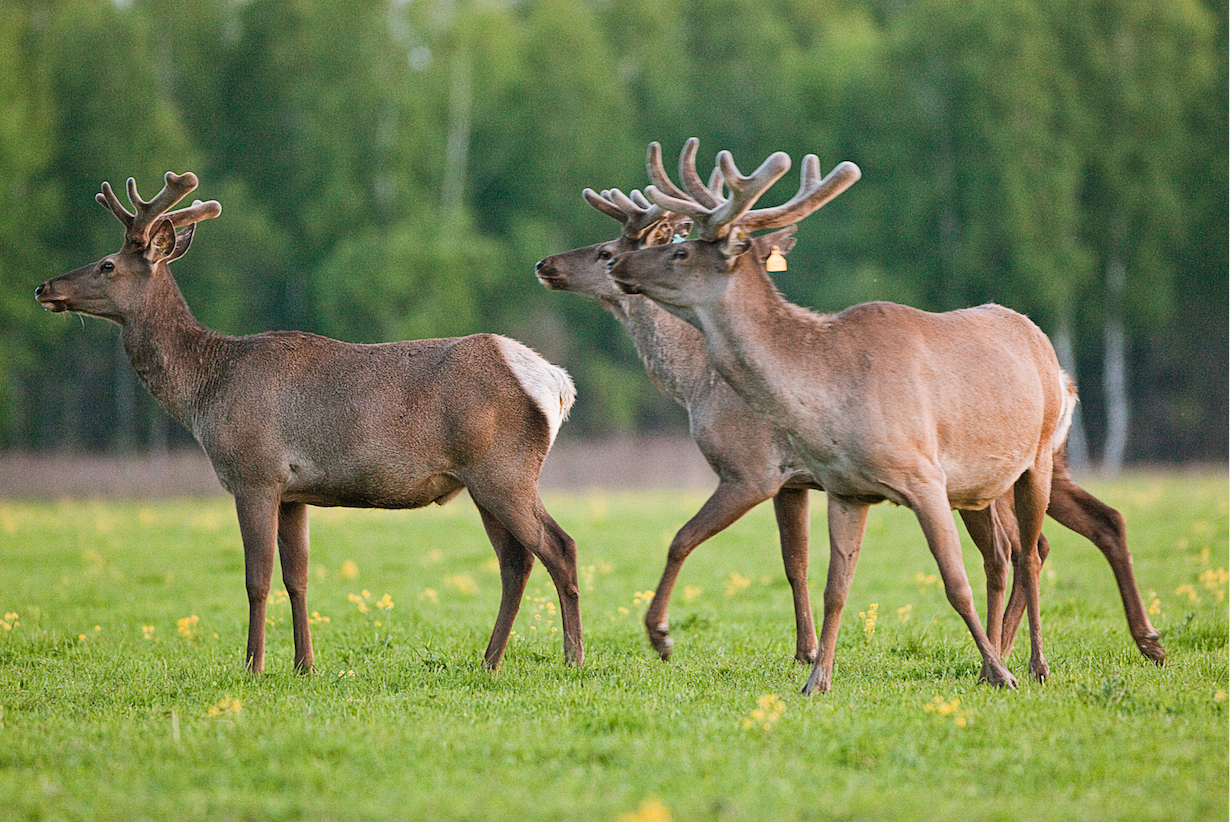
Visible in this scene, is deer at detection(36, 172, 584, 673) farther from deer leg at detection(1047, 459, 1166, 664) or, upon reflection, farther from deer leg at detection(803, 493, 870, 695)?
deer leg at detection(1047, 459, 1166, 664)

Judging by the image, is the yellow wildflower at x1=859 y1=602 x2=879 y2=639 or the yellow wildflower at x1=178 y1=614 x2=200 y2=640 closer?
the yellow wildflower at x1=859 y1=602 x2=879 y2=639

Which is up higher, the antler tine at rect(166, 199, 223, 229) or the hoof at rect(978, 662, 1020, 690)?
the antler tine at rect(166, 199, 223, 229)

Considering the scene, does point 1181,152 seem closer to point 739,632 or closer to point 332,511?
point 332,511

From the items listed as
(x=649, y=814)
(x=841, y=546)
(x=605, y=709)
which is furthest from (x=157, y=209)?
(x=649, y=814)

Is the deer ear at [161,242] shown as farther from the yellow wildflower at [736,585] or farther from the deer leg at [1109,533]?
the deer leg at [1109,533]

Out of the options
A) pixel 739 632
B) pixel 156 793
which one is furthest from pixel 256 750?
pixel 739 632

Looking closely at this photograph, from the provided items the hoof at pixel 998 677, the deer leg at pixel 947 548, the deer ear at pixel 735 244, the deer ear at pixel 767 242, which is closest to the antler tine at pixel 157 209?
the deer ear at pixel 735 244

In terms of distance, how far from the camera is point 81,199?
33.6 m

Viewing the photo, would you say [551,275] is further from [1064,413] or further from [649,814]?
[649,814]

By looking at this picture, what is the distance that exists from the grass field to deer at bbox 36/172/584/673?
0.62 meters

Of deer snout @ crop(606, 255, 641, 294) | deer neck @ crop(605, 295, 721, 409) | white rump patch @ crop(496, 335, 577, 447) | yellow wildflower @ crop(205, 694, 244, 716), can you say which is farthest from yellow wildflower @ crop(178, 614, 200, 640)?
deer snout @ crop(606, 255, 641, 294)

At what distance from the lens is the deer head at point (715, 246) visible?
6.89 m

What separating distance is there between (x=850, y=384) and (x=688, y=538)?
5.66 feet

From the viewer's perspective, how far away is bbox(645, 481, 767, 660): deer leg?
26.2 ft
